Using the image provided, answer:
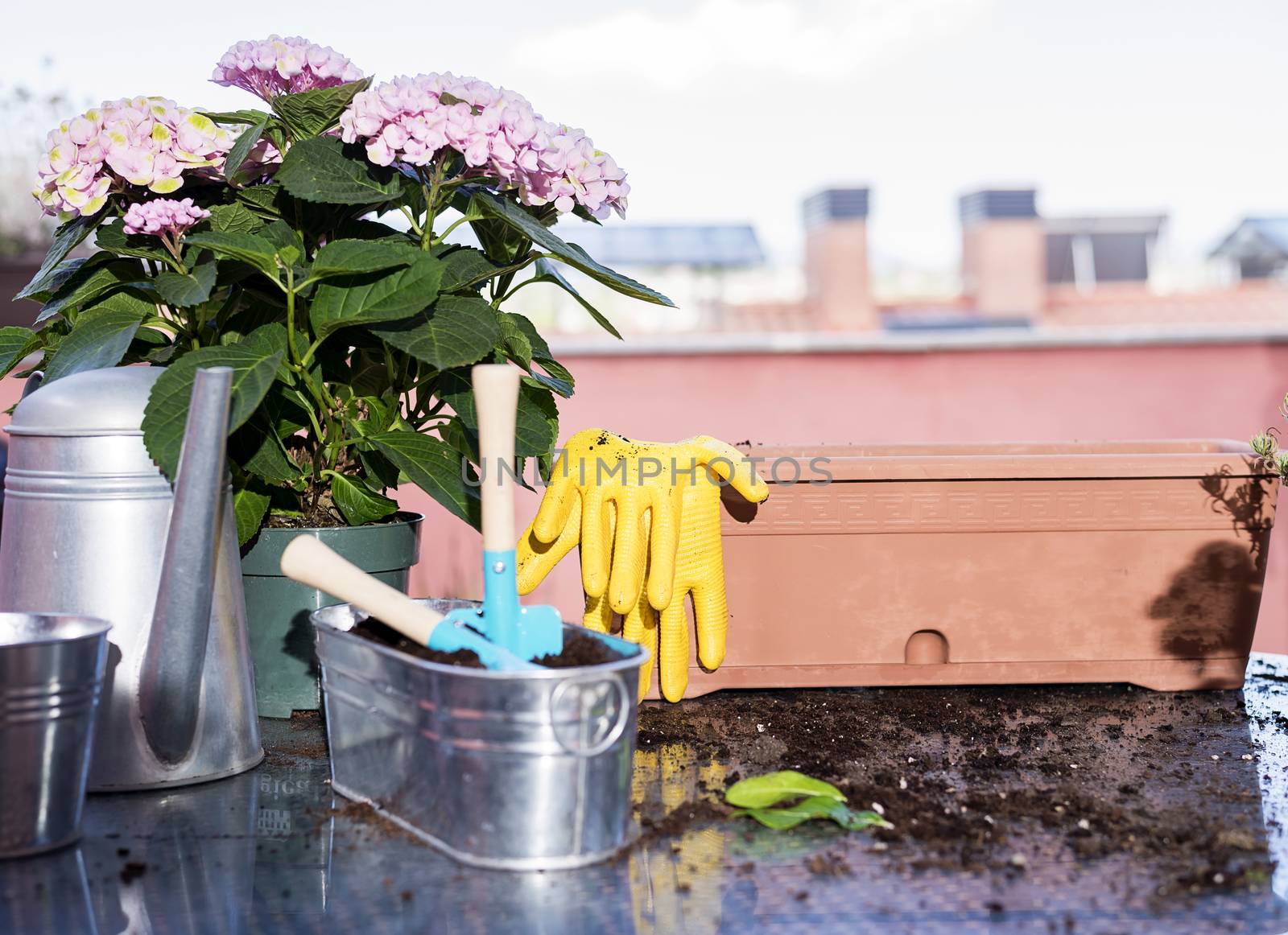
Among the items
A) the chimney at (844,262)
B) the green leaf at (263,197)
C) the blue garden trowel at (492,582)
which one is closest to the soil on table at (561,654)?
the blue garden trowel at (492,582)

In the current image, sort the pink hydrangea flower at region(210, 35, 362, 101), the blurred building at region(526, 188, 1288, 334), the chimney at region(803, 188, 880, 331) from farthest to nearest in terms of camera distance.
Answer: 1. the chimney at region(803, 188, 880, 331)
2. the blurred building at region(526, 188, 1288, 334)
3. the pink hydrangea flower at region(210, 35, 362, 101)

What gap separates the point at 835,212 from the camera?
9000mm

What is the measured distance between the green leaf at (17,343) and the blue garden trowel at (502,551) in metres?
0.54

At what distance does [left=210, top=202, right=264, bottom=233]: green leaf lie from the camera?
978 millimetres

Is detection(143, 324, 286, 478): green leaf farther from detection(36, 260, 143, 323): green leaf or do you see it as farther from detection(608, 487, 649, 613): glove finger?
detection(608, 487, 649, 613): glove finger

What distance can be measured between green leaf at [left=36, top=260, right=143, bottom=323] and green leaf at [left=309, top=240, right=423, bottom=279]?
0.22m

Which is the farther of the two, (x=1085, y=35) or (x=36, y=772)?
(x=1085, y=35)

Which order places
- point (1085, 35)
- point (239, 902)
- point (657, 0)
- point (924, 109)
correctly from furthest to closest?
point (657, 0) < point (924, 109) < point (1085, 35) < point (239, 902)

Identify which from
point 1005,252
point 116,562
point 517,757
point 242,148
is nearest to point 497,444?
point 517,757

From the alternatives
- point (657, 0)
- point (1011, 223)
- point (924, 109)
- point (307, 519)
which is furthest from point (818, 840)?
point (657, 0)

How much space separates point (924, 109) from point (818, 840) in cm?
2121

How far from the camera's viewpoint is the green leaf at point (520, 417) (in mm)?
972

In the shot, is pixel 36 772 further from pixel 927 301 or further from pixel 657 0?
pixel 657 0

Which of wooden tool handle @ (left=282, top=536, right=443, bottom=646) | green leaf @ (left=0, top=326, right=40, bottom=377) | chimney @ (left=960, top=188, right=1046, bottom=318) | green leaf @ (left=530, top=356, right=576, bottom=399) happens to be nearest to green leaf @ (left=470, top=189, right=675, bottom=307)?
green leaf @ (left=530, top=356, right=576, bottom=399)
